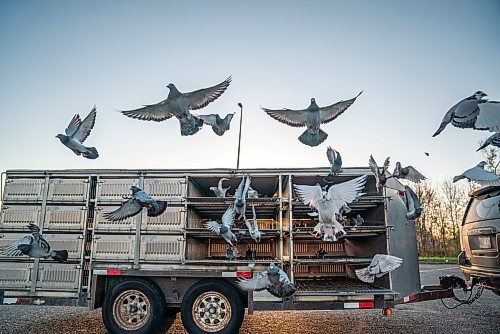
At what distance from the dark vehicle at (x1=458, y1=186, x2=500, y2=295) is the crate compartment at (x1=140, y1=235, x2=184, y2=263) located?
4831 millimetres

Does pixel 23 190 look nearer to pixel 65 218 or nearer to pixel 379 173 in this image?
pixel 65 218

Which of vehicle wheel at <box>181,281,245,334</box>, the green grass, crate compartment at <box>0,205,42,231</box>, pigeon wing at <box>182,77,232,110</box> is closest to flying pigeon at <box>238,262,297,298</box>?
vehicle wheel at <box>181,281,245,334</box>

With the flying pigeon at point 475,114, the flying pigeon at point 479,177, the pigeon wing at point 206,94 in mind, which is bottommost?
the flying pigeon at point 479,177

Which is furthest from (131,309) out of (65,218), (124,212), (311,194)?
(311,194)

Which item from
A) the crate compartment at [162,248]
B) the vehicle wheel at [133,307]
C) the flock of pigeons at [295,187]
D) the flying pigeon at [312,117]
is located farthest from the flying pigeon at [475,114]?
the vehicle wheel at [133,307]

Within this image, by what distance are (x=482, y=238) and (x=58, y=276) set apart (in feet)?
22.8

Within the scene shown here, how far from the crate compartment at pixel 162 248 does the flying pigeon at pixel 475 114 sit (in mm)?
4205

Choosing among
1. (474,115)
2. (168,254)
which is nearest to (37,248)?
(168,254)

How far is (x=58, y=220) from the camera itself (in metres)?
6.25

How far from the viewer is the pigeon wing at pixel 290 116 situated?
5629 mm

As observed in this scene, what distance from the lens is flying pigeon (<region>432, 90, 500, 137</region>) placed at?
3.83 meters

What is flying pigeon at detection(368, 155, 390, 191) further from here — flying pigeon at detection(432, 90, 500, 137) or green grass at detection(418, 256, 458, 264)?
green grass at detection(418, 256, 458, 264)

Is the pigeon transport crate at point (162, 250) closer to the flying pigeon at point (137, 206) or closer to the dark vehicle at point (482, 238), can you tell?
the flying pigeon at point (137, 206)

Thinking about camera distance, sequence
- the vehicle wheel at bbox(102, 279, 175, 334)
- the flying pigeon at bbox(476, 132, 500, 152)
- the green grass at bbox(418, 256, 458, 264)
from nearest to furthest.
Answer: the flying pigeon at bbox(476, 132, 500, 152), the vehicle wheel at bbox(102, 279, 175, 334), the green grass at bbox(418, 256, 458, 264)
